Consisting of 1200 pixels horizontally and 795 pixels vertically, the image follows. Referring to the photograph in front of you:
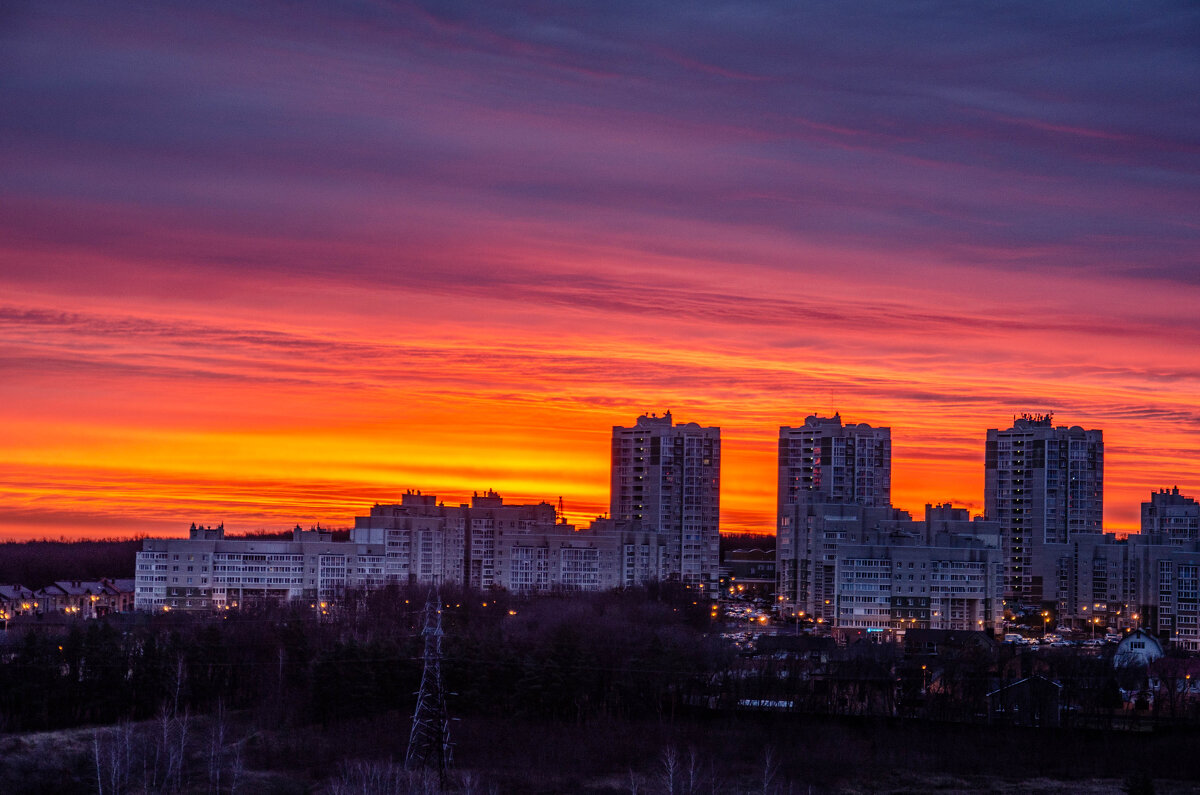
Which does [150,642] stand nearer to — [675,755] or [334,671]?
[334,671]

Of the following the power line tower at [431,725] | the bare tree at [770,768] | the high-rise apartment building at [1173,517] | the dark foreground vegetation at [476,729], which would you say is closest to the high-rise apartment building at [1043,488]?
the high-rise apartment building at [1173,517]

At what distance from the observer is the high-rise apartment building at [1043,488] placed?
5956 centimetres

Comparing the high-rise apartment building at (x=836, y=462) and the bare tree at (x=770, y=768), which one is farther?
the high-rise apartment building at (x=836, y=462)

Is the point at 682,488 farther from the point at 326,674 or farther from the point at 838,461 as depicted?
the point at 326,674

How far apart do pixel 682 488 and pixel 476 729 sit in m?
36.4

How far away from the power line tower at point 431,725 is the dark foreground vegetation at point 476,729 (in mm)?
379

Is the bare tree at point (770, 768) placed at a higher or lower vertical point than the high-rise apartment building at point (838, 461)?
lower

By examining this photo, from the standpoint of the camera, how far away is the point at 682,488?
60.3 metres

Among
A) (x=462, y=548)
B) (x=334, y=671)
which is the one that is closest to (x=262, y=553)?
(x=462, y=548)

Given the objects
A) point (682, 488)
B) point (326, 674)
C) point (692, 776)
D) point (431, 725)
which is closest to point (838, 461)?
point (682, 488)

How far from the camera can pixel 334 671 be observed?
2577 centimetres

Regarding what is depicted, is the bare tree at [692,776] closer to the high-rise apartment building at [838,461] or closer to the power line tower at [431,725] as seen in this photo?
the power line tower at [431,725]

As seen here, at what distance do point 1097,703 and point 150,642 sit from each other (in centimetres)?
1602

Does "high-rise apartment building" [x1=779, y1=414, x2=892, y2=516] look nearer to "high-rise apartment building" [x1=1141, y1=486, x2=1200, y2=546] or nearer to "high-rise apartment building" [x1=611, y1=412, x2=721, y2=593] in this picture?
"high-rise apartment building" [x1=611, y1=412, x2=721, y2=593]
